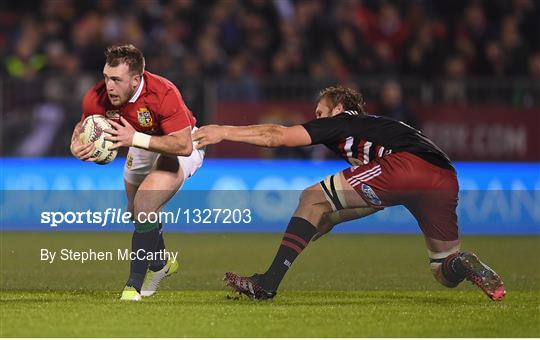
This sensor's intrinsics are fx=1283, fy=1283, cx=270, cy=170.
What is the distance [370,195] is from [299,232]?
1.94 feet

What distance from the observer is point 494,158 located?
18.2 meters

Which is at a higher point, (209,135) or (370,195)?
(209,135)

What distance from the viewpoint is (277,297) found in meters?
9.56

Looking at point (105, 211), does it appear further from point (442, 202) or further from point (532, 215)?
point (532, 215)

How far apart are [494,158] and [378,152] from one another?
9.06 meters

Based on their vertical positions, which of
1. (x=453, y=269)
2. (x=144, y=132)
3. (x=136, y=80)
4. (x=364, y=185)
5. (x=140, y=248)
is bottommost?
(x=453, y=269)

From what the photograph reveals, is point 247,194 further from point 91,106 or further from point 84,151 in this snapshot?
point 84,151

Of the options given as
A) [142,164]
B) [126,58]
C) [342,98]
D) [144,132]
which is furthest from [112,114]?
[342,98]

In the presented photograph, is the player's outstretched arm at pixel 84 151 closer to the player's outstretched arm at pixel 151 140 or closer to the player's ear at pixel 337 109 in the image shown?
the player's outstretched arm at pixel 151 140

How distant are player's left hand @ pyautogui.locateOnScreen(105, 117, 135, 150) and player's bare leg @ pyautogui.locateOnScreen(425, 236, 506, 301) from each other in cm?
235

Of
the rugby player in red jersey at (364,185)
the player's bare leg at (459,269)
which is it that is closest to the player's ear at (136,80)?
the rugby player in red jersey at (364,185)

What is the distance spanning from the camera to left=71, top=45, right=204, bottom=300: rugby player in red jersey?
9.13 m

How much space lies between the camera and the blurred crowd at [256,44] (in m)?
17.7

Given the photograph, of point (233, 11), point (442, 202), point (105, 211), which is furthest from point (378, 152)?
point (233, 11)
